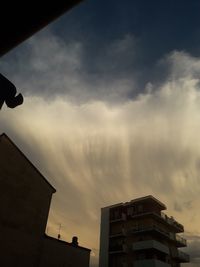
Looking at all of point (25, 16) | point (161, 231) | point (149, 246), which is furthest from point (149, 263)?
point (25, 16)

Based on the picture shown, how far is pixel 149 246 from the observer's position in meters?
41.1

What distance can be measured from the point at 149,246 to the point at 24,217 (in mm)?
26385

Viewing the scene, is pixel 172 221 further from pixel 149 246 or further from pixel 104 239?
pixel 104 239

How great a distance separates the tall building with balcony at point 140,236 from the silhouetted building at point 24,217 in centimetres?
2088

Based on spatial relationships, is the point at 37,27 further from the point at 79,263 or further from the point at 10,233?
the point at 79,263

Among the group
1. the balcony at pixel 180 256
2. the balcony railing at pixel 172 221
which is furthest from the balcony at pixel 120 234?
the balcony at pixel 180 256

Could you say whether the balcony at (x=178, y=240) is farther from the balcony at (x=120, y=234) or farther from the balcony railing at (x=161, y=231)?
the balcony at (x=120, y=234)

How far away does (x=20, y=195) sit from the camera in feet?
71.9

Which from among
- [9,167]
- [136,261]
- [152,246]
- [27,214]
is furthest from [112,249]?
[9,167]

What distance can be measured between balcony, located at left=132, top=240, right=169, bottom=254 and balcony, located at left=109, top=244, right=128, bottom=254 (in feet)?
5.65

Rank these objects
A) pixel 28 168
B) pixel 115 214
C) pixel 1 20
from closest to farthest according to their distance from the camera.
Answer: pixel 1 20 → pixel 28 168 → pixel 115 214

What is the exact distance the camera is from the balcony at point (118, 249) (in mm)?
43931

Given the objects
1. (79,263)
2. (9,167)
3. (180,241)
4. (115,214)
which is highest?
(115,214)

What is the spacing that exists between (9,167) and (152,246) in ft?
95.6
